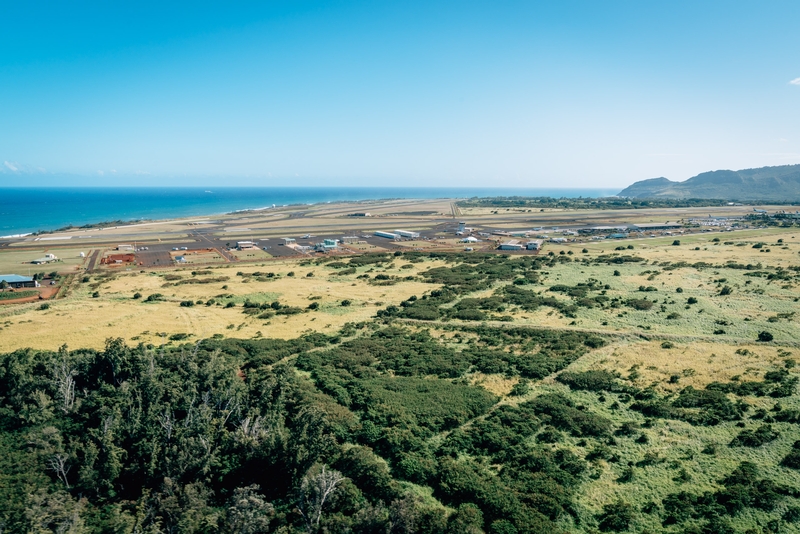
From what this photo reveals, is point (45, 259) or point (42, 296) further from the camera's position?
point (45, 259)

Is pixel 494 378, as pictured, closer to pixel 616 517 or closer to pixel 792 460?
pixel 616 517

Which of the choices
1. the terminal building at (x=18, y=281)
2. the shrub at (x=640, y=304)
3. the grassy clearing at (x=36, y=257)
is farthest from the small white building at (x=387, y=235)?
the terminal building at (x=18, y=281)

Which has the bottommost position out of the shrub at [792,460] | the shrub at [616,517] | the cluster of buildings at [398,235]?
the shrub at [616,517]

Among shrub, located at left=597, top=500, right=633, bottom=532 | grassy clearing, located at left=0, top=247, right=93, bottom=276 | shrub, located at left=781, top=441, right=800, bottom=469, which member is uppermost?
grassy clearing, located at left=0, top=247, right=93, bottom=276

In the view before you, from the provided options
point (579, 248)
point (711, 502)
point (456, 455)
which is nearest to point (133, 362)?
point (456, 455)

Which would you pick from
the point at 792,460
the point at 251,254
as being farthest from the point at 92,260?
the point at 792,460

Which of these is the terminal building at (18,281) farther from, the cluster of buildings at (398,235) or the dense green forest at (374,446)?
the cluster of buildings at (398,235)

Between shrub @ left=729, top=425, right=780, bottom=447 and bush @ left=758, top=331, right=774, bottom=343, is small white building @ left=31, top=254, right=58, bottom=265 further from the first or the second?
bush @ left=758, top=331, right=774, bottom=343

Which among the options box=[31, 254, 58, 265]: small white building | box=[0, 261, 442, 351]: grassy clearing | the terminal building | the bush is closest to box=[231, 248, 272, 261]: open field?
box=[0, 261, 442, 351]: grassy clearing
